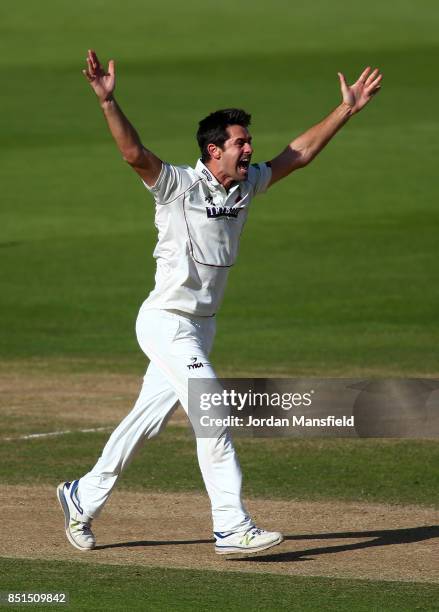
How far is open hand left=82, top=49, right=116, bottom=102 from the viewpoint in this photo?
905 cm

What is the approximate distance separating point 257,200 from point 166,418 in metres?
29.8

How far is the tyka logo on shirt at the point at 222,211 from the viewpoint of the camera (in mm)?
9242

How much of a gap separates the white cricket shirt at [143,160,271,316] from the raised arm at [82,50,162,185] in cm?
10

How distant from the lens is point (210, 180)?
9.34 meters

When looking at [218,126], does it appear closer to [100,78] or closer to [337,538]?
[100,78]

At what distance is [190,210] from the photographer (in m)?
9.22

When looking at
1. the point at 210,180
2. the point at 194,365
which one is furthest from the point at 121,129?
the point at 194,365

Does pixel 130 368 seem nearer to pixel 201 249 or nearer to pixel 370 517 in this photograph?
pixel 370 517

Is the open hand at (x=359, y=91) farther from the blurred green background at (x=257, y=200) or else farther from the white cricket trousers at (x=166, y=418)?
the blurred green background at (x=257, y=200)

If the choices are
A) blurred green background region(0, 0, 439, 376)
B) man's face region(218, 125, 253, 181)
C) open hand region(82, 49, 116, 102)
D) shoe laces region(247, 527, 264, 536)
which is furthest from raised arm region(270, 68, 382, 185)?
blurred green background region(0, 0, 439, 376)

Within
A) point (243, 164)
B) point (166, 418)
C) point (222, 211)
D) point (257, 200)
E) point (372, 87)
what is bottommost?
point (166, 418)

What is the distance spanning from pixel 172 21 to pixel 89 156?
1895cm

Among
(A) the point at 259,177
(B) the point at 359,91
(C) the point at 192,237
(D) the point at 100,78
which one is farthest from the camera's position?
(B) the point at 359,91

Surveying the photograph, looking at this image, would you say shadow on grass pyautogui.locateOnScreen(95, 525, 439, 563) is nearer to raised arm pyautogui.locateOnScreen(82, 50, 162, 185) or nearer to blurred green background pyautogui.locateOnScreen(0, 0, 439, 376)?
raised arm pyautogui.locateOnScreen(82, 50, 162, 185)
